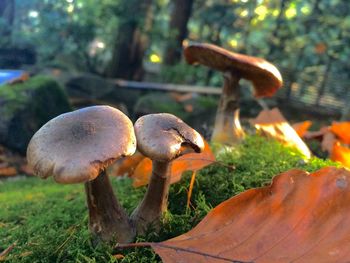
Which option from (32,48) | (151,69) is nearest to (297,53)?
(151,69)

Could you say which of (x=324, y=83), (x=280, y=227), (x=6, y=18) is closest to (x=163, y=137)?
(x=280, y=227)

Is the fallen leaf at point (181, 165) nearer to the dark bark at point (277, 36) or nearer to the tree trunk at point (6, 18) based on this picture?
the dark bark at point (277, 36)

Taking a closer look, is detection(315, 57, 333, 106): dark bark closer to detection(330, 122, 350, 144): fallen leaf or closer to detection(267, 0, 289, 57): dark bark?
detection(267, 0, 289, 57): dark bark

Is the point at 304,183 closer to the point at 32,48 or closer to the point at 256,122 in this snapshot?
the point at 256,122

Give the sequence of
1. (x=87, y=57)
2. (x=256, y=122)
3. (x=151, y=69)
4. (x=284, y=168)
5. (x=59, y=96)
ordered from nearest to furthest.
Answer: (x=284, y=168) → (x=256, y=122) → (x=59, y=96) → (x=87, y=57) → (x=151, y=69)

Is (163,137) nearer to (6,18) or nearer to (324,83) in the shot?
(324,83)

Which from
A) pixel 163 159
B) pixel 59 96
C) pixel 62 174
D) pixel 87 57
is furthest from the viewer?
pixel 87 57
